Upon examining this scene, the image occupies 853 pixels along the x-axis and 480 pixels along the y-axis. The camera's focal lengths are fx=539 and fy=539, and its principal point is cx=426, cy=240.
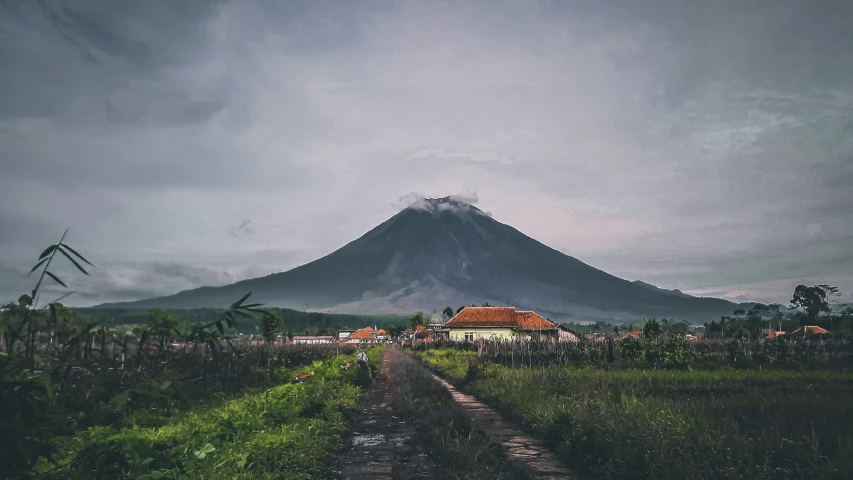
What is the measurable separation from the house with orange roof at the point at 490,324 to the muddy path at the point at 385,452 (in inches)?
1838

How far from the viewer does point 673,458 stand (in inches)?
248

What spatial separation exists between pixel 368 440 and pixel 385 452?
4.75ft

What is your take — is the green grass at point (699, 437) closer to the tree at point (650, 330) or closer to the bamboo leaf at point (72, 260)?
the bamboo leaf at point (72, 260)

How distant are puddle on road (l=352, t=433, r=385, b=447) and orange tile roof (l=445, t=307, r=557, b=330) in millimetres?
50745

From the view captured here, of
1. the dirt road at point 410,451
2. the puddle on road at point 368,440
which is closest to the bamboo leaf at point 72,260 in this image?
the dirt road at point 410,451

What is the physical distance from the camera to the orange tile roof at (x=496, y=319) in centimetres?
6234

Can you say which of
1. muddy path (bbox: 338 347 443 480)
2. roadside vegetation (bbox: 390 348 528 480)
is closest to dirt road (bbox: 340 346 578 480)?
muddy path (bbox: 338 347 443 480)

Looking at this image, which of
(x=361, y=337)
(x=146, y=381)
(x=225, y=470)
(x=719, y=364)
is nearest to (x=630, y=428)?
(x=225, y=470)

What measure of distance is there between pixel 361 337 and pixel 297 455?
356 ft

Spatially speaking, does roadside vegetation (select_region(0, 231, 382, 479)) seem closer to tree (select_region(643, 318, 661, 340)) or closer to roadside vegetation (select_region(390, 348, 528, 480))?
roadside vegetation (select_region(390, 348, 528, 480))

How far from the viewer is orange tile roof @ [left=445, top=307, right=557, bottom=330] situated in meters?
62.3

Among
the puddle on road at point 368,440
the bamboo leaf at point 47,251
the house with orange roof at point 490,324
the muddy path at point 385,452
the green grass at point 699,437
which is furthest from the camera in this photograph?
the house with orange roof at point 490,324

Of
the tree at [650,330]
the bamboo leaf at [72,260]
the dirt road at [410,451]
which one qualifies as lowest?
the dirt road at [410,451]

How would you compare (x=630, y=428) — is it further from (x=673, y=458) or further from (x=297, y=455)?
(x=297, y=455)
